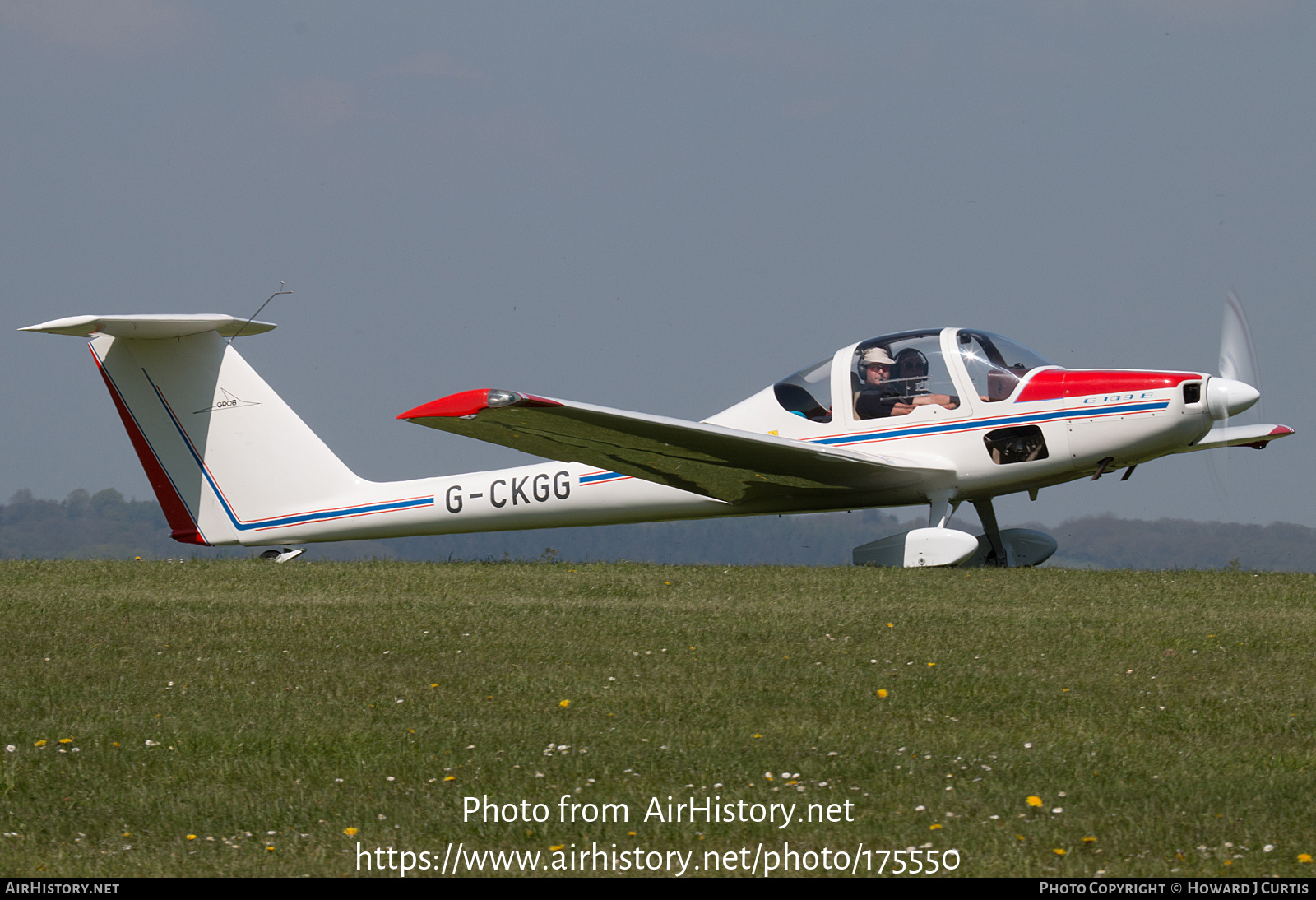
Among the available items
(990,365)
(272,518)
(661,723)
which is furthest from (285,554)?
(661,723)

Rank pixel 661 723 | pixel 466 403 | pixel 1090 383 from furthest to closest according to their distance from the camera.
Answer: pixel 1090 383
pixel 466 403
pixel 661 723

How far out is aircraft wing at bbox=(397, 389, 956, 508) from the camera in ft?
37.3

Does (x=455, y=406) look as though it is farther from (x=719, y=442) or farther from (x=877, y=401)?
(x=877, y=401)

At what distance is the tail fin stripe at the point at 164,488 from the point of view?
14.9 metres

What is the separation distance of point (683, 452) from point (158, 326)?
249 inches

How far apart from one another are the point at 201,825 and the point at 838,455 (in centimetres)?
842

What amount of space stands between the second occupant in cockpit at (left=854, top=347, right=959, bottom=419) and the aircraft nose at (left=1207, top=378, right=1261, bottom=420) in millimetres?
2373

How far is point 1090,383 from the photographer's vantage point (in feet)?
40.9

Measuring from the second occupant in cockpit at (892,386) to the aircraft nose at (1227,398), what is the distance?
2.37m

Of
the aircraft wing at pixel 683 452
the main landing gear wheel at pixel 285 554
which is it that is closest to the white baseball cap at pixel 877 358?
the aircraft wing at pixel 683 452

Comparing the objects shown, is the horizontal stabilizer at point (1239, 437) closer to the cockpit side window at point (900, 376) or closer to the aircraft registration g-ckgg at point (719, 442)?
the aircraft registration g-ckgg at point (719, 442)

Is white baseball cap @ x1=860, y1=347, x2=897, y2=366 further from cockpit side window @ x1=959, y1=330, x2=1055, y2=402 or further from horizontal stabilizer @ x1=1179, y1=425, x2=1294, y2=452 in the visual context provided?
horizontal stabilizer @ x1=1179, y1=425, x2=1294, y2=452
